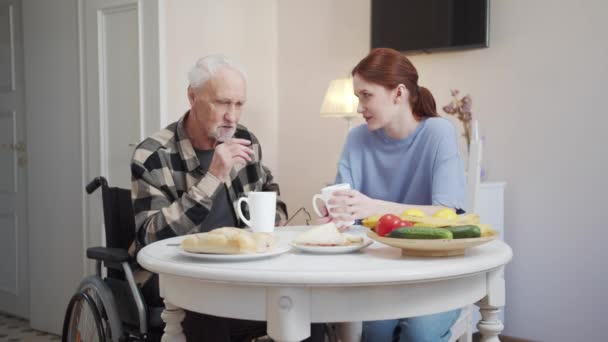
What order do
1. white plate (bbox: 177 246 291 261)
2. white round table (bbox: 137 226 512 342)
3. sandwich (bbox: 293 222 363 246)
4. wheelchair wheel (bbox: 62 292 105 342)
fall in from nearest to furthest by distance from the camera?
1. white round table (bbox: 137 226 512 342)
2. white plate (bbox: 177 246 291 261)
3. sandwich (bbox: 293 222 363 246)
4. wheelchair wheel (bbox: 62 292 105 342)

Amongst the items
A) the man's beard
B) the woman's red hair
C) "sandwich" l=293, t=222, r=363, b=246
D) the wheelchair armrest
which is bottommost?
the wheelchair armrest

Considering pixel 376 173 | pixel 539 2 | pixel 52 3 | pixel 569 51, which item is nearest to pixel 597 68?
pixel 569 51

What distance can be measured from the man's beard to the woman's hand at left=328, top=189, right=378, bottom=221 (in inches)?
23.2

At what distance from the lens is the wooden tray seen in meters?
1.13

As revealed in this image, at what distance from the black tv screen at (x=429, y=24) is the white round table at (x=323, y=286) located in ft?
6.41

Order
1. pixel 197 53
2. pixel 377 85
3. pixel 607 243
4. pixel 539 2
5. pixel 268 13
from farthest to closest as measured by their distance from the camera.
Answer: pixel 268 13 < pixel 197 53 < pixel 539 2 < pixel 607 243 < pixel 377 85

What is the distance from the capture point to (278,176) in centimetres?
390

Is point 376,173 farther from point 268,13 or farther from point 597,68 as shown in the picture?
point 268,13

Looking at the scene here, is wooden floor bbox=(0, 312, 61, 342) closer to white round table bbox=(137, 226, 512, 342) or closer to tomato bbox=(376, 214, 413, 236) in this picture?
white round table bbox=(137, 226, 512, 342)

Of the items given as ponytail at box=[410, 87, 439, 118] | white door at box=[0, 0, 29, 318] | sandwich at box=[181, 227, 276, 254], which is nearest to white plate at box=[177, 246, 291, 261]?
sandwich at box=[181, 227, 276, 254]

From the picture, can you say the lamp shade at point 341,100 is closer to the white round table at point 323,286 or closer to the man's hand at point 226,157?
the man's hand at point 226,157

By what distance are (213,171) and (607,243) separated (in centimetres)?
179

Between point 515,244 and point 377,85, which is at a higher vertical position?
point 377,85

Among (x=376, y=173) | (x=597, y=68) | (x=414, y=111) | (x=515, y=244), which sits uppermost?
(x=597, y=68)
